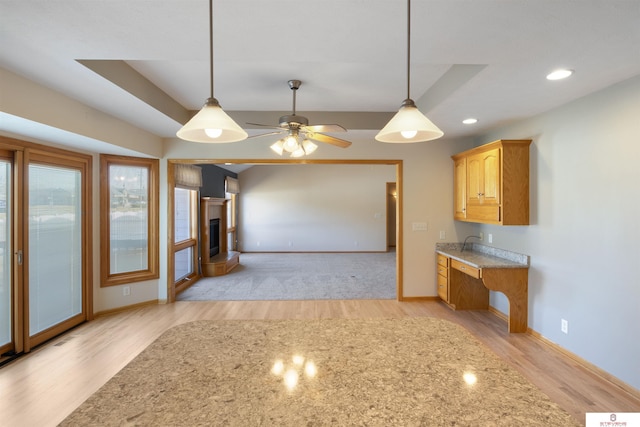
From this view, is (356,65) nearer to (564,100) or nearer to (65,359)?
(564,100)

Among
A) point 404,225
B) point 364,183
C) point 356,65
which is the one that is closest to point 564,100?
point 356,65

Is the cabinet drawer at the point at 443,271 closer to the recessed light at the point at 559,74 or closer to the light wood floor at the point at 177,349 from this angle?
the light wood floor at the point at 177,349

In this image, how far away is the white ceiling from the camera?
152 centimetres

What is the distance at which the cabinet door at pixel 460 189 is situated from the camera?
410 cm

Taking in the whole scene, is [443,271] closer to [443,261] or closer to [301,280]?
[443,261]

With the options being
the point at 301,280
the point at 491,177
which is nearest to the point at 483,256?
the point at 491,177

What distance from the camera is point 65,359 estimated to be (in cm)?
284

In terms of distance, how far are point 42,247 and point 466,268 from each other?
4.69m

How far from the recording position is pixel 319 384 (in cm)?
97

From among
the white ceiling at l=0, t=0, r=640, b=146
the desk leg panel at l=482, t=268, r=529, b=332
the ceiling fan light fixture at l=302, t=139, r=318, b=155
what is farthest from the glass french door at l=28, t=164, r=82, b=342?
the desk leg panel at l=482, t=268, r=529, b=332

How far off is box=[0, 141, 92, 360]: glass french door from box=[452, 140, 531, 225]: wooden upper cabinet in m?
4.76

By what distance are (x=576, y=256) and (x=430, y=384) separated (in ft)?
8.82

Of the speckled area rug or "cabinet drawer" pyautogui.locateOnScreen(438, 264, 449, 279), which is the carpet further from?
the speckled area rug

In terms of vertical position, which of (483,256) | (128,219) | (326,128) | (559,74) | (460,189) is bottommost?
(483,256)
